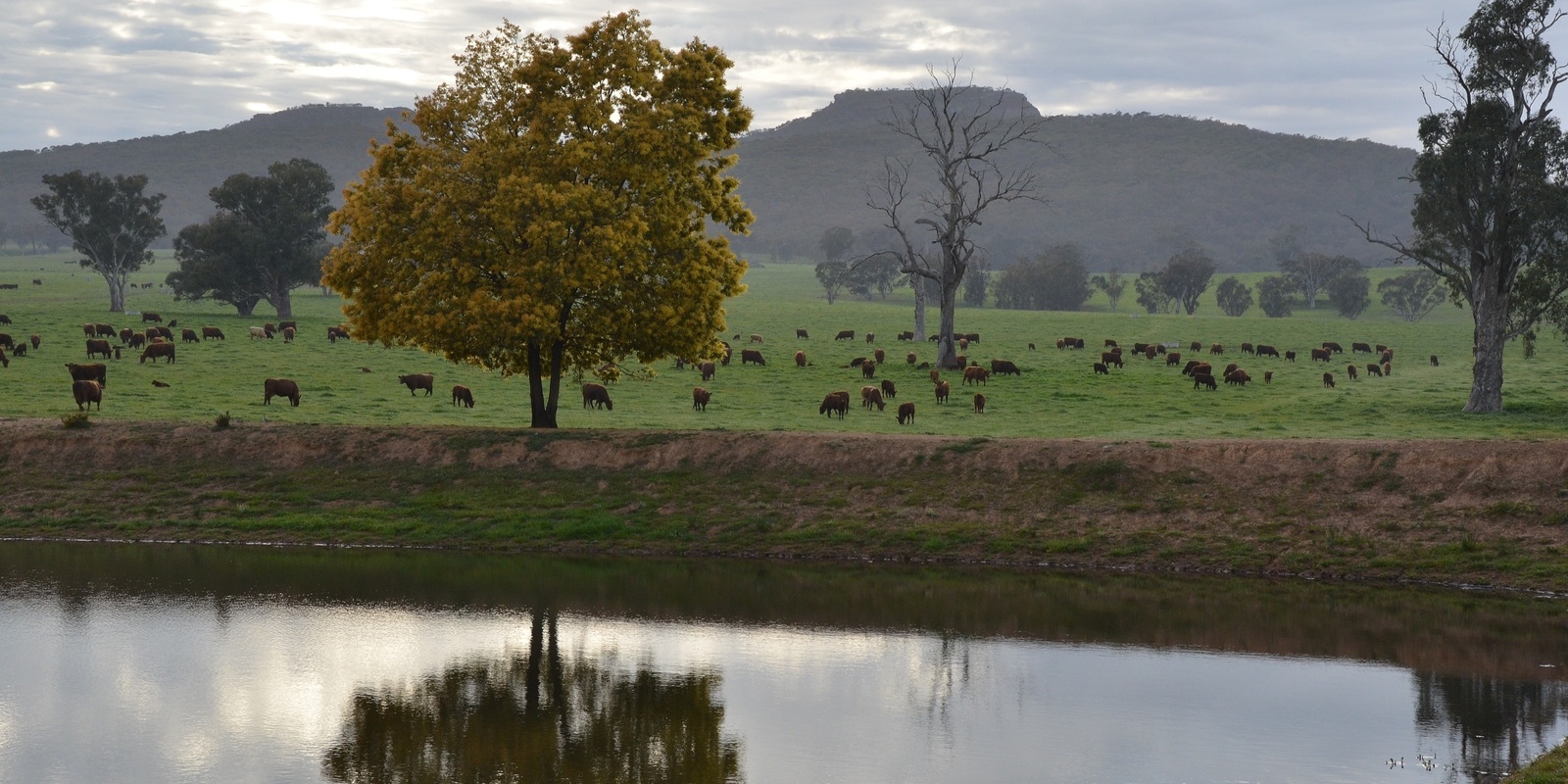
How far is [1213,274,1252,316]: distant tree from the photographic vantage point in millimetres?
165875

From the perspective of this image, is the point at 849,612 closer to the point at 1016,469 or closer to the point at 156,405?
the point at 1016,469

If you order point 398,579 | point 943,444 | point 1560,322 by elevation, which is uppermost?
point 1560,322

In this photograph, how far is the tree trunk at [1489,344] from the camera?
53219 millimetres

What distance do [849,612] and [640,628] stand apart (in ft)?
14.4

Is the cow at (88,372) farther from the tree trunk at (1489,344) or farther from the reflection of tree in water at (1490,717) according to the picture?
the tree trunk at (1489,344)

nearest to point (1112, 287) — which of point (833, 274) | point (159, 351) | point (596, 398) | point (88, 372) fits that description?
point (833, 274)

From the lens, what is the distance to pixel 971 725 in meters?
18.1

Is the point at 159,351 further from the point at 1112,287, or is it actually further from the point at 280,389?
the point at 1112,287

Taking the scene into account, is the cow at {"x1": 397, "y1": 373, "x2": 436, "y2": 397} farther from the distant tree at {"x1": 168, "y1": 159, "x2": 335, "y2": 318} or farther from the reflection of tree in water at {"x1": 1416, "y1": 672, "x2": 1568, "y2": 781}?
the distant tree at {"x1": 168, "y1": 159, "x2": 335, "y2": 318}

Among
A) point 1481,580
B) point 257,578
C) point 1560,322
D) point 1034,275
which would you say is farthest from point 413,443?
point 1034,275

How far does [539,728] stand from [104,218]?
113061 millimetres

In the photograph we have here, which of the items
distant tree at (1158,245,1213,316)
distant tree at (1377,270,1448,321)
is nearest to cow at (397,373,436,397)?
distant tree at (1158,245,1213,316)

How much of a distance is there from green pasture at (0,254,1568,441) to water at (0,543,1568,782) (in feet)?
51.5

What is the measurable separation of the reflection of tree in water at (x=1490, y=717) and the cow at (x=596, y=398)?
3637 centimetres
